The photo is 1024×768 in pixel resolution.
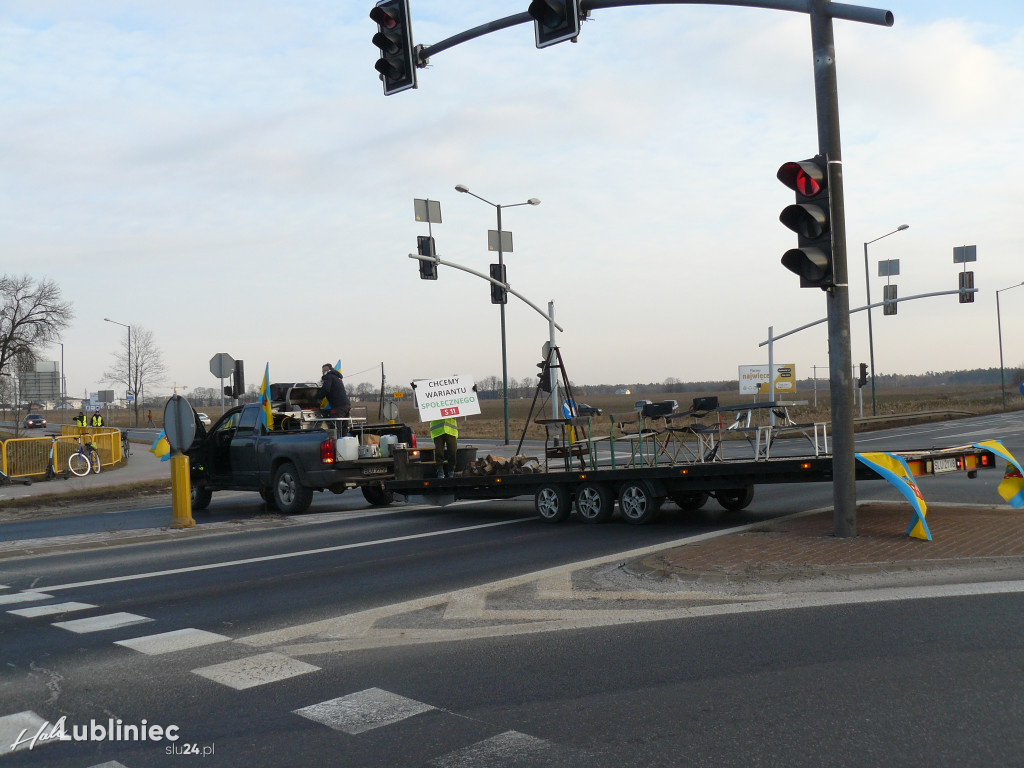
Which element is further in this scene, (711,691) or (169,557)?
(169,557)

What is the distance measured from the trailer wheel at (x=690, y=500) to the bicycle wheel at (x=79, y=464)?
20.4 meters

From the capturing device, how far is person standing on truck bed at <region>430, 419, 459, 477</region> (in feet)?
48.7

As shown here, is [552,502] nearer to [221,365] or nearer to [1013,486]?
[1013,486]


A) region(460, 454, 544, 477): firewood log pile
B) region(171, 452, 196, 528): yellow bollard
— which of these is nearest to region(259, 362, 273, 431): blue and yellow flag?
region(171, 452, 196, 528): yellow bollard

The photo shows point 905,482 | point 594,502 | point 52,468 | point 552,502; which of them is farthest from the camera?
point 52,468

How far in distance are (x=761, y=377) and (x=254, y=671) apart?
4200cm

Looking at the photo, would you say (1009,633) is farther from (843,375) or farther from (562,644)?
(843,375)

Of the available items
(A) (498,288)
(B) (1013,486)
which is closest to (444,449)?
(B) (1013,486)

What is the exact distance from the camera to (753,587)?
→ 7.48 m

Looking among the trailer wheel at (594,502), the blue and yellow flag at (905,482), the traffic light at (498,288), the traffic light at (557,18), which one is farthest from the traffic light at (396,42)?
the traffic light at (498,288)

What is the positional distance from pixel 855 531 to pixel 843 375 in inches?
63.2

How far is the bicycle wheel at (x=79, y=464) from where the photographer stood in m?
26.8

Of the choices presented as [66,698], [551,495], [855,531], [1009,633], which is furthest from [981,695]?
[551,495]

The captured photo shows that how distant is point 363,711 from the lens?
4.89m
